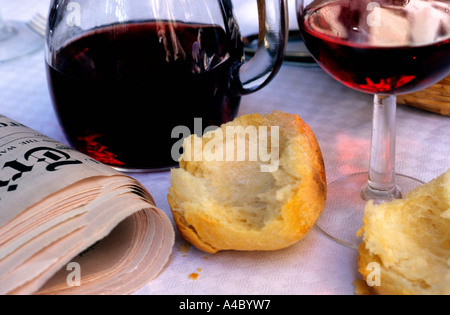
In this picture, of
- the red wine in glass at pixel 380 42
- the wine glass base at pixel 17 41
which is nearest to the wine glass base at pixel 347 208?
the red wine in glass at pixel 380 42

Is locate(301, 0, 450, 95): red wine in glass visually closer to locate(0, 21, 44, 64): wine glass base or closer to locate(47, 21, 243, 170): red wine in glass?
locate(47, 21, 243, 170): red wine in glass

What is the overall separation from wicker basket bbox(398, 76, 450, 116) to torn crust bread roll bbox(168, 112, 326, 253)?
26cm

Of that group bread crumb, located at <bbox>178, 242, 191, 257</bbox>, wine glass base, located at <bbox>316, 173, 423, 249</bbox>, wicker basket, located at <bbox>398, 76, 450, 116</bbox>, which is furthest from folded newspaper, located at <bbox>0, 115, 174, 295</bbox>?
wicker basket, located at <bbox>398, 76, 450, 116</bbox>

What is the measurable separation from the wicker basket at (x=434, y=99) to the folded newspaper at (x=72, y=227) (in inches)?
17.0

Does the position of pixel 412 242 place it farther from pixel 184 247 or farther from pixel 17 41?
pixel 17 41

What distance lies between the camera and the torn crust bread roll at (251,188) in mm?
532

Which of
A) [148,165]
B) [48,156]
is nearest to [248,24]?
[148,165]

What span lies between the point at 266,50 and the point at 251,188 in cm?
20

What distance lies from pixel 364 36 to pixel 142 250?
0.98 ft

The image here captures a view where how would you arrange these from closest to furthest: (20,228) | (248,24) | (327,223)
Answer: (20,228) < (327,223) < (248,24)

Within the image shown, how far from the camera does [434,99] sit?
79cm

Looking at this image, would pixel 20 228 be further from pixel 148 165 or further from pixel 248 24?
pixel 248 24

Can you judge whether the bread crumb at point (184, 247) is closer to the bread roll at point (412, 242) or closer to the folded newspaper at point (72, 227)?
the folded newspaper at point (72, 227)
